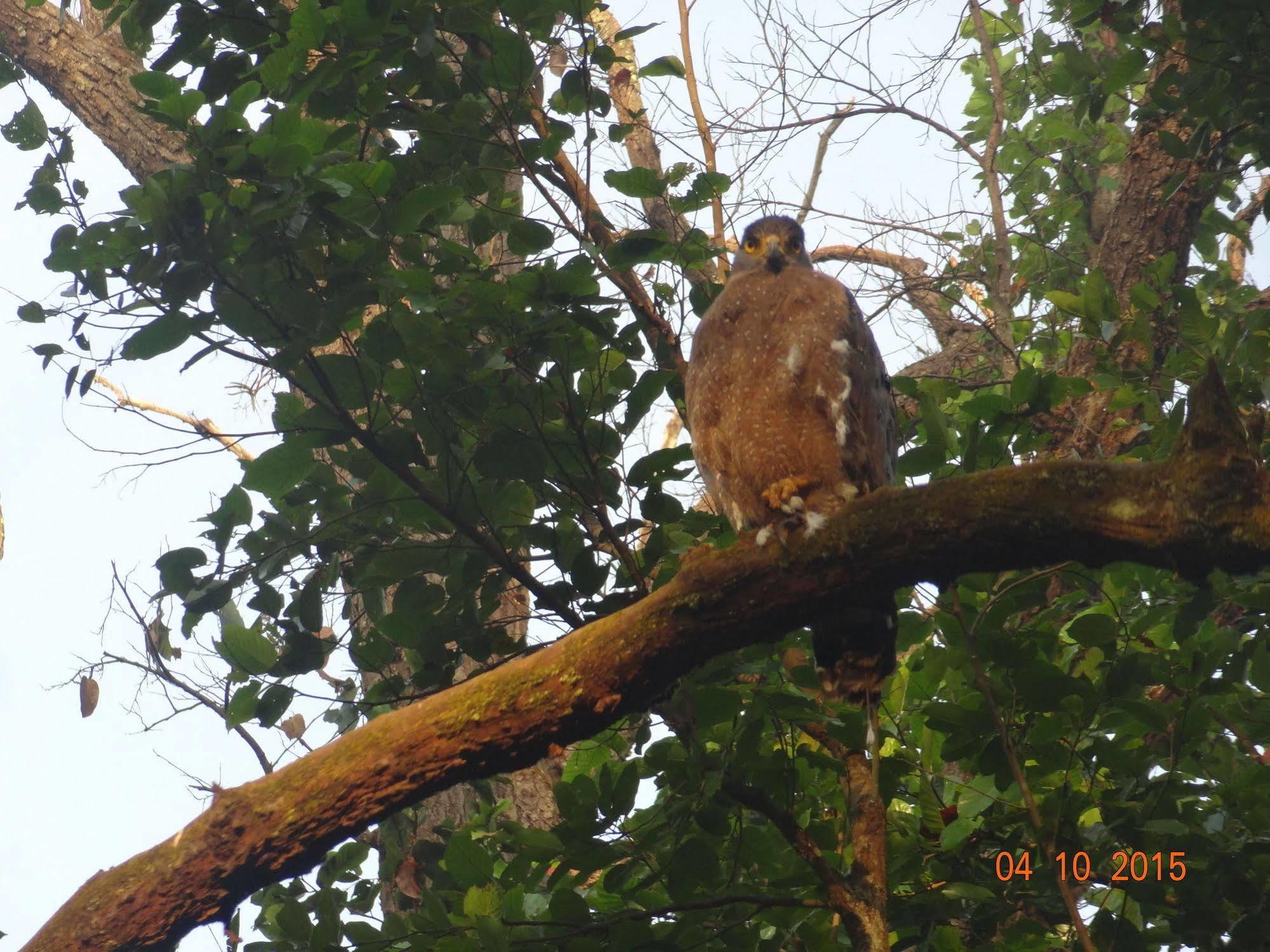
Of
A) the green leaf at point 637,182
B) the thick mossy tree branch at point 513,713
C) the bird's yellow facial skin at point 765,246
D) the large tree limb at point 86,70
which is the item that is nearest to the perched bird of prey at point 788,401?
the bird's yellow facial skin at point 765,246

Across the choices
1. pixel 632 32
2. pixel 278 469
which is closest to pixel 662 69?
pixel 632 32

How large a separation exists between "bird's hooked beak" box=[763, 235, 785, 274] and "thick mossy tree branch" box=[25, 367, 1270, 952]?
1.70 meters

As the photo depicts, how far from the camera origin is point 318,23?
9.29 ft

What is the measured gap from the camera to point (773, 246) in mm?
3969

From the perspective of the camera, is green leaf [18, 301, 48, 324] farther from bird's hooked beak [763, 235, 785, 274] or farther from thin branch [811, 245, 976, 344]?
thin branch [811, 245, 976, 344]

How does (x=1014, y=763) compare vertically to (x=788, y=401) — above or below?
below

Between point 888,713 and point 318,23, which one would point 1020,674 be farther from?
point 318,23

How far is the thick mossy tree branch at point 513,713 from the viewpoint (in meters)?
2.28

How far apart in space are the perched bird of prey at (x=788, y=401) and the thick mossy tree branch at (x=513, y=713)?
816 mm

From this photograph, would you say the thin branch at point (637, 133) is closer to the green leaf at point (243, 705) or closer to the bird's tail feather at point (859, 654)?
the bird's tail feather at point (859, 654)

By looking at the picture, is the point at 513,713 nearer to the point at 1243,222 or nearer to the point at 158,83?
the point at 158,83

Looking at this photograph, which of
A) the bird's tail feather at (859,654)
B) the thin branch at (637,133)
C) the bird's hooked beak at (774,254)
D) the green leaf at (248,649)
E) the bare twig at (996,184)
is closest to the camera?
the green leaf at (248,649)
